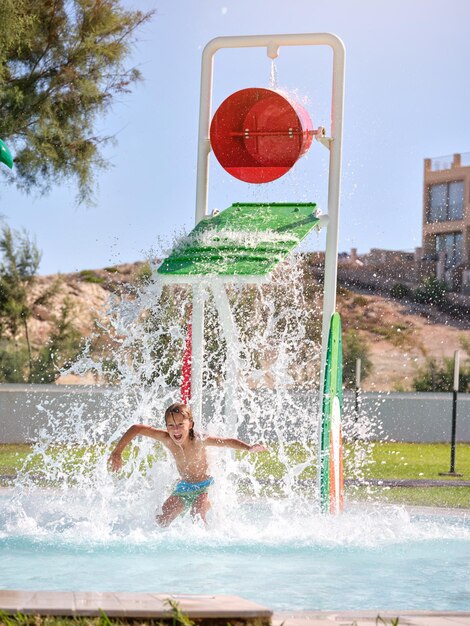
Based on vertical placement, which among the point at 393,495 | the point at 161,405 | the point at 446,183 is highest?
the point at 446,183

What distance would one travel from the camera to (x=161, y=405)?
23.4 ft

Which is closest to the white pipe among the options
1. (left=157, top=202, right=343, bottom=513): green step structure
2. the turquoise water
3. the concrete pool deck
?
(left=157, top=202, right=343, bottom=513): green step structure

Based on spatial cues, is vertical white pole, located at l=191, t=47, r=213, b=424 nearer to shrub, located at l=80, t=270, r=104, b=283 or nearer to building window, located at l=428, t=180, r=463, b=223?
building window, located at l=428, t=180, r=463, b=223

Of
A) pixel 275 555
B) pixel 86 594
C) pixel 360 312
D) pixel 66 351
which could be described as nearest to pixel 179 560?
pixel 275 555

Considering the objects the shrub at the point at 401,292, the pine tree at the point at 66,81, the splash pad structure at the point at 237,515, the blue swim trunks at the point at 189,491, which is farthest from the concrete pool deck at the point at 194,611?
the shrub at the point at 401,292

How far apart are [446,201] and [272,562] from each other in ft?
126

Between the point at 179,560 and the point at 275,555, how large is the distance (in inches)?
21.1

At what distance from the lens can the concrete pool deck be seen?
10.9 feet

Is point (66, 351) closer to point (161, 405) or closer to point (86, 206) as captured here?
point (86, 206)

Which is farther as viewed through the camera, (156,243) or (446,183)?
(446,183)

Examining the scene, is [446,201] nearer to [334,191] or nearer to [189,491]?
[334,191]

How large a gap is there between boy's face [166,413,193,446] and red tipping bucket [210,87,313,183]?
152 cm

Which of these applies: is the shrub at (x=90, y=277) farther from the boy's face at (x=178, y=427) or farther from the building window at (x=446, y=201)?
the boy's face at (x=178, y=427)

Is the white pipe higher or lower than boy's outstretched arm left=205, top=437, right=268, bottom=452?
higher
